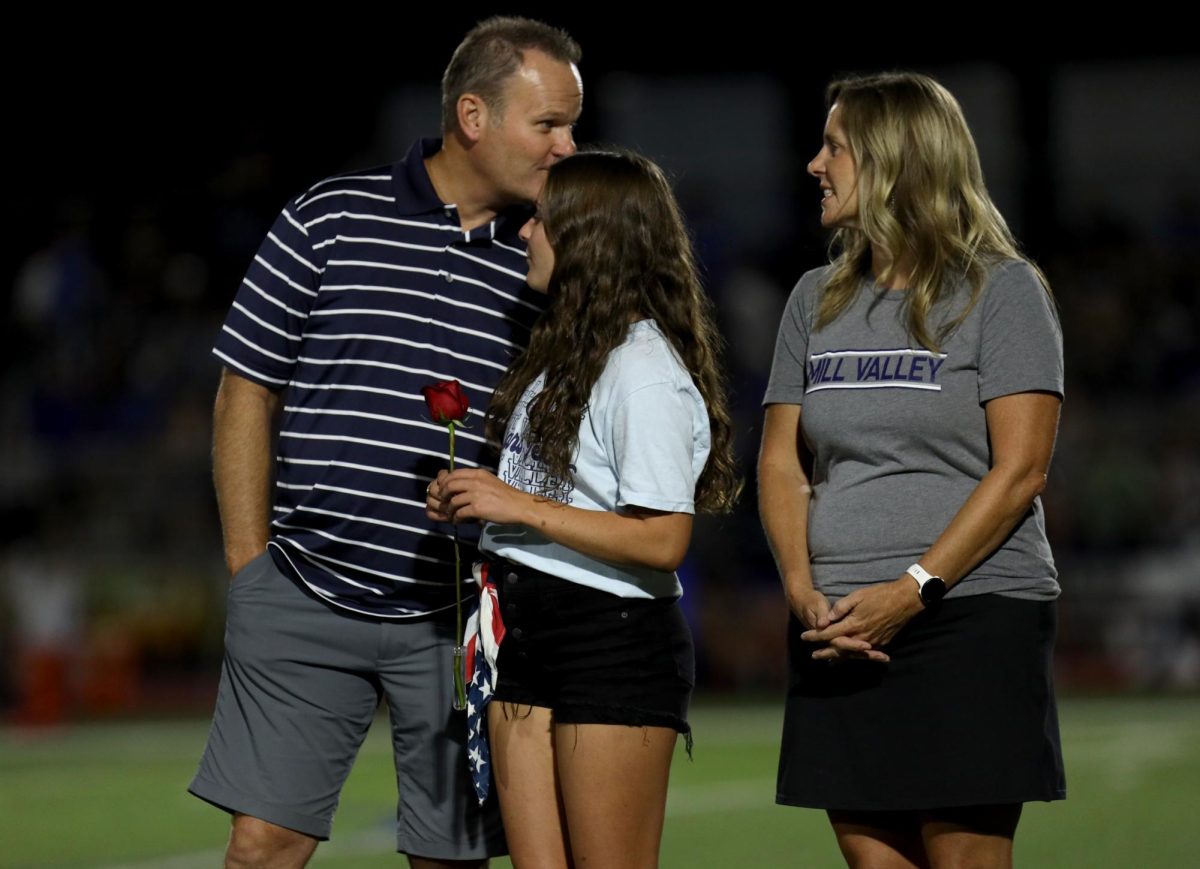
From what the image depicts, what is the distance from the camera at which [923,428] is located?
360 centimetres

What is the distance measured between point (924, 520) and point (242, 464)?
5.16ft

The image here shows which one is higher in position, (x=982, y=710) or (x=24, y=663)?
(x=982, y=710)

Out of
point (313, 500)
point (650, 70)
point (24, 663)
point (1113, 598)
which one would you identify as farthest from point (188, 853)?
point (650, 70)

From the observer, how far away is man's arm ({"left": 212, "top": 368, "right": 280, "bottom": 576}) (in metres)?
4.18

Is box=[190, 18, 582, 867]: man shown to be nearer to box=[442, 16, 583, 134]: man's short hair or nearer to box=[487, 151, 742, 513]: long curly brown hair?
box=[442, 16, 583, 134]: man's short hair

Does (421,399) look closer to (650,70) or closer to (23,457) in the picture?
(23,457)

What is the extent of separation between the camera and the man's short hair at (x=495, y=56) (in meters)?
4.18

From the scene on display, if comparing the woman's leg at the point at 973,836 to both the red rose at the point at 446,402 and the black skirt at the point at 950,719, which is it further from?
the red rose at the point at 446,402

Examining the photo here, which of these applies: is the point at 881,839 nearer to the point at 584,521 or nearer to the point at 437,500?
the point at 584,521

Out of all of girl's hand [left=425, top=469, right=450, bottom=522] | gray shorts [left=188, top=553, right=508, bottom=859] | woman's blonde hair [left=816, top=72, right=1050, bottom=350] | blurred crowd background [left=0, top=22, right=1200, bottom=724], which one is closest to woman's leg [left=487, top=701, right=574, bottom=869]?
girl's hand [left=425, top=469, right=450, bottom=522]

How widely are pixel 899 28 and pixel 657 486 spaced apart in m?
15.8

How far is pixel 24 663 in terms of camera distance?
13.2 metres

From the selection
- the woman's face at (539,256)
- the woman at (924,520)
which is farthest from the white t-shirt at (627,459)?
the woman at (924,520)

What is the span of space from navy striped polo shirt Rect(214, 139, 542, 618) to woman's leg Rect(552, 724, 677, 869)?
0.75 m
